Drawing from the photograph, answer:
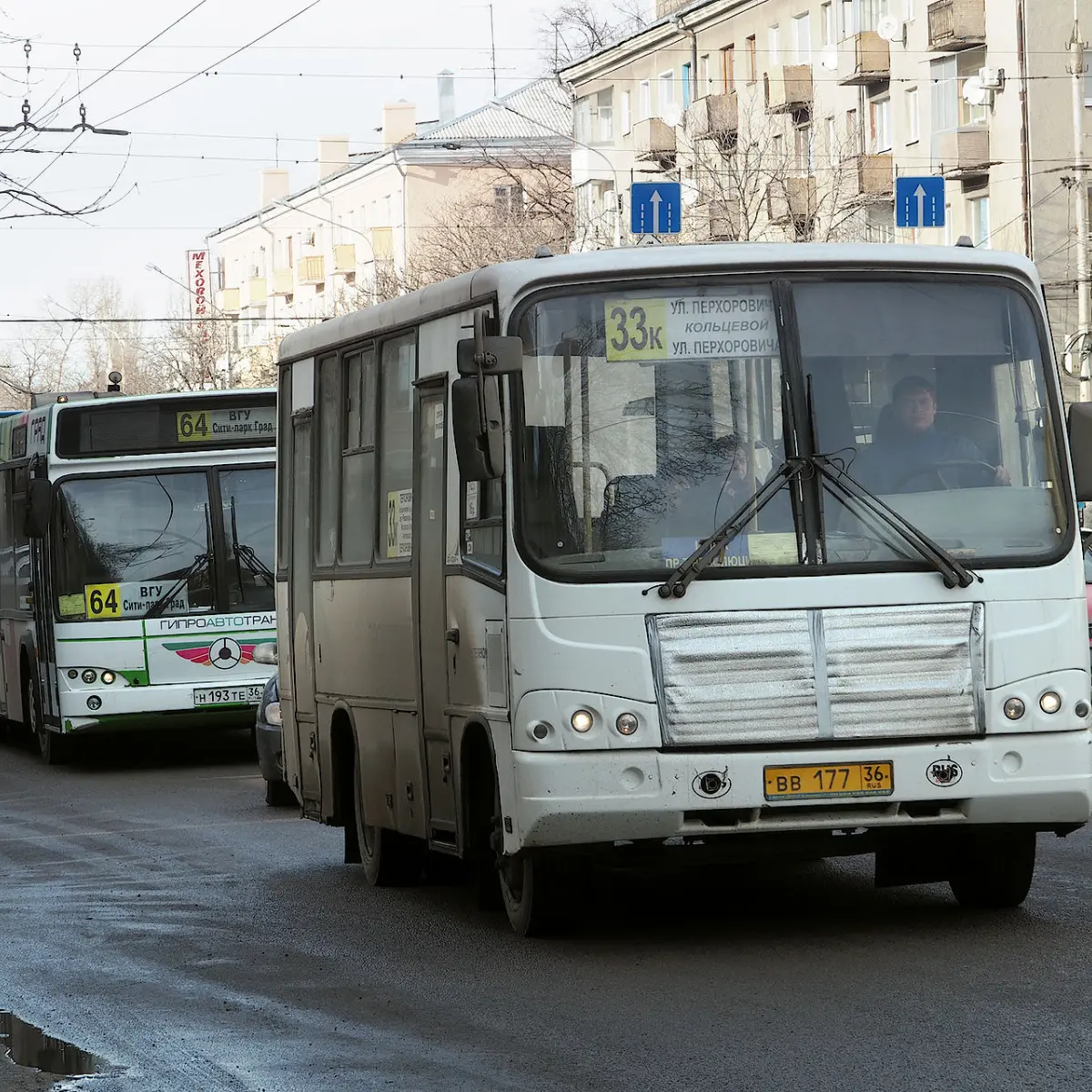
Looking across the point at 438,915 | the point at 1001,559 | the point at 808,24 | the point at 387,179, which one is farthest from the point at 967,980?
the point at 387,179

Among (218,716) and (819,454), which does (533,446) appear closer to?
(819,454)

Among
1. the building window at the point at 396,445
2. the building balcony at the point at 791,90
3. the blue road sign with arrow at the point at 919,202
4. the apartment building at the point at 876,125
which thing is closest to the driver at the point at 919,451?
the building window at the point at 396,445

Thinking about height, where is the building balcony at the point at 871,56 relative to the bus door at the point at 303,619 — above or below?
above

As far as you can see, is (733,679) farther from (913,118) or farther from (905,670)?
(913,118)

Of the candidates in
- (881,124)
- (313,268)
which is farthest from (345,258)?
(881,124)

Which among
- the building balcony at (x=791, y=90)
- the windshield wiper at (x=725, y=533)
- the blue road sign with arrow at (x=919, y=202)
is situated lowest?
the windshield wiper at (x=725, y=533)

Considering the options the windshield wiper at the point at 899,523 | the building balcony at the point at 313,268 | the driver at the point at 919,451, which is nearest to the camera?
the windshield wiper at the point at 899,523

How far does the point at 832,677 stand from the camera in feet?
31.3

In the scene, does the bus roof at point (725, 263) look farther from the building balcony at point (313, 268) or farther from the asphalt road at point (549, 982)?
the building balcony at point (313, 268)

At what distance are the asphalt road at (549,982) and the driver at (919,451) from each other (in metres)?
1.74

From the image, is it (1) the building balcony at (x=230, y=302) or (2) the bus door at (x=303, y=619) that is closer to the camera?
(2) the bus door at (x=303, y=619)

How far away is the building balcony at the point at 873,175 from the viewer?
52.7 meters

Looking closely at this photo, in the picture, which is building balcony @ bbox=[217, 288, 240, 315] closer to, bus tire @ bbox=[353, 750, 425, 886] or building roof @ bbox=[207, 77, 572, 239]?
building roof @ bbox=[207, 77, 572, 239]

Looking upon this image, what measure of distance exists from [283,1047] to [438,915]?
3.60 metres
